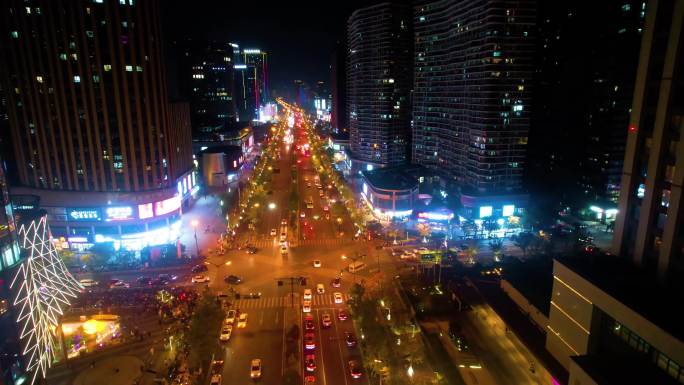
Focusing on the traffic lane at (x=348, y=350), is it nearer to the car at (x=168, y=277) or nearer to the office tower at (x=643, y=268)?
the office tower at (x=643, y=268)

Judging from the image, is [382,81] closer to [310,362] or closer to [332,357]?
[332,357]

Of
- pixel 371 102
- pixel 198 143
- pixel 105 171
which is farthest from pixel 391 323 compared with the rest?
pixel 198 143

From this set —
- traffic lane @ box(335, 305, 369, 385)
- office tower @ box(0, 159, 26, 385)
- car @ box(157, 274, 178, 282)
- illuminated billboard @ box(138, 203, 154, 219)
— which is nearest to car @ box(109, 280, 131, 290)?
car @ box(157, 274, 178, 282)

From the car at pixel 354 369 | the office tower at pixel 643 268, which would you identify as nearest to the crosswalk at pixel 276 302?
the car at pixel 354 369

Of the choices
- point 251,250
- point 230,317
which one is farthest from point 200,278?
point 230,317

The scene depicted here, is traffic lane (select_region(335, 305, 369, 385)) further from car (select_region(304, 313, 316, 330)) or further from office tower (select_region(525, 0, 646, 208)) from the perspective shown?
office tower (select_region(525, 0, 646, 208))

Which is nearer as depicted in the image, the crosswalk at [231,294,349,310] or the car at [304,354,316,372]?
the car at [304,354,316,372]
